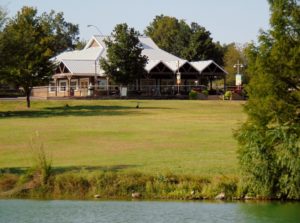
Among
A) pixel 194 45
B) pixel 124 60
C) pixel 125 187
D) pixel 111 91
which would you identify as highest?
pixel 194 45

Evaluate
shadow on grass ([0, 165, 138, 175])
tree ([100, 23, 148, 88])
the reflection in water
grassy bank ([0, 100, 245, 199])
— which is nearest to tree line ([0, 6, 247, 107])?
tree ([100, 23, 148, 88])

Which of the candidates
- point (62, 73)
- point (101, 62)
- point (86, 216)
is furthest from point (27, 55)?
point (86, 216)

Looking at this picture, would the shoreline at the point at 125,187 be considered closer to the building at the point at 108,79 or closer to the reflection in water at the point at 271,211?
the reflection in water at the point at 271,211

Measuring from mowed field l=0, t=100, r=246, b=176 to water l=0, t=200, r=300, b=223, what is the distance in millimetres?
2687

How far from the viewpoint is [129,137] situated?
4069 centimetres

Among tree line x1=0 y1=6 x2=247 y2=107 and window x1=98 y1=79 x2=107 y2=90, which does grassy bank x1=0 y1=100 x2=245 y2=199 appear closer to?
tree line x1=0 y1=6 x2=247 y2=107

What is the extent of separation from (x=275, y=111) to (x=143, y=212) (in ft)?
20.9

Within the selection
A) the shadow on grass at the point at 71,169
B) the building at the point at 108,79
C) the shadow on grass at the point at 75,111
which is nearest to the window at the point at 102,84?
the building at the point at 108,79

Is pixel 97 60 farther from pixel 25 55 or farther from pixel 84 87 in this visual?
pixel 25 55

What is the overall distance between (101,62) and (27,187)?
58.8m

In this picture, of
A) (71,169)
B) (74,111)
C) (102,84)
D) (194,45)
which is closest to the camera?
(71,169)

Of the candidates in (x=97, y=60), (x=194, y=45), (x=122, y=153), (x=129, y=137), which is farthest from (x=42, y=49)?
(x=194, y=45)

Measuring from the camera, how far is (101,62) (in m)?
85.1

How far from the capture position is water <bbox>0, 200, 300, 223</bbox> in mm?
22688
